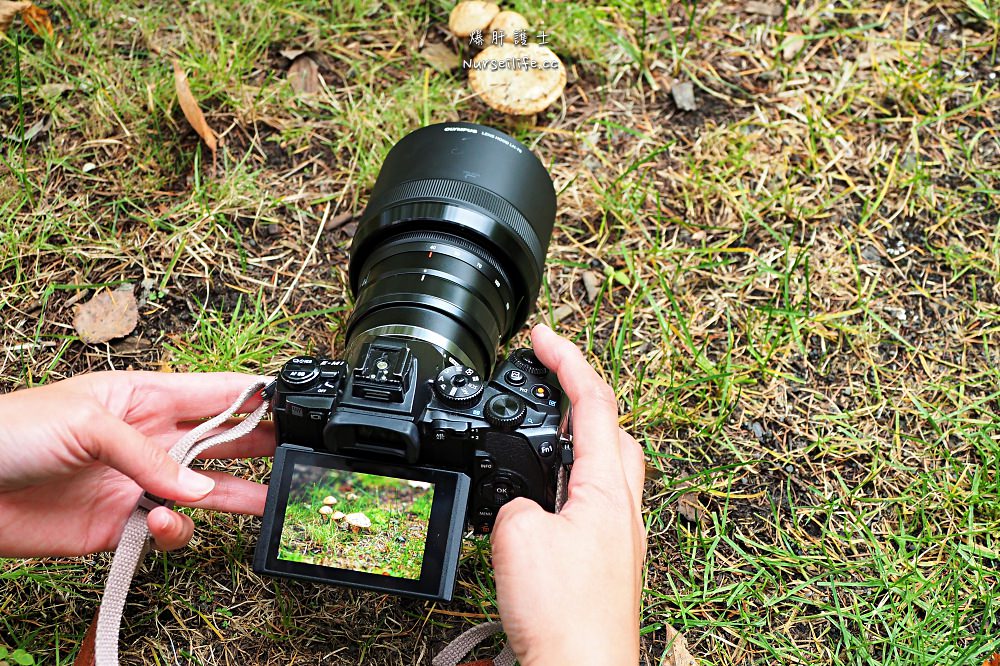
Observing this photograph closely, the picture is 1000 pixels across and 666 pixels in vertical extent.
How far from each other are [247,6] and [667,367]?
78.5 inches

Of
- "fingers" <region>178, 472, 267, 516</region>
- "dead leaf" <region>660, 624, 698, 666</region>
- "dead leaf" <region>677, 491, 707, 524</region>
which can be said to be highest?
"fingers" <region>178, 472, 267, 516</region>

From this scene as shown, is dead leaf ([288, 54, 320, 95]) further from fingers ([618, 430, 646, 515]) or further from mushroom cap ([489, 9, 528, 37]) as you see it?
fingers ([618, 430, 646, 515])

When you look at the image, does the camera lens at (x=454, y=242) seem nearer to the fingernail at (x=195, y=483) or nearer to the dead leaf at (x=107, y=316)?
the fingernail at (x=195, y=483)

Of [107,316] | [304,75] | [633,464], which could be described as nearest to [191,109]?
[304,75]

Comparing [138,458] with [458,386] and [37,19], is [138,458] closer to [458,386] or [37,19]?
[458,386]

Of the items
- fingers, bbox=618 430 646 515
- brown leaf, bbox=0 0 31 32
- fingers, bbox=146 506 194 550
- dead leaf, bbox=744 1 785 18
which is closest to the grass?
dead leaf, bbox=744 1 785 18

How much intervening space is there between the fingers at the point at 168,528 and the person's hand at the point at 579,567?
78 centimetres

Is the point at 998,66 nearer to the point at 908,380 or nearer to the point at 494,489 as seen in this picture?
the point at 908,380

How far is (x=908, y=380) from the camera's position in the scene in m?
2.86

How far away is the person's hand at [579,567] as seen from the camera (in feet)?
6.11

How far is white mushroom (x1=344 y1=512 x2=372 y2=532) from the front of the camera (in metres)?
2.05

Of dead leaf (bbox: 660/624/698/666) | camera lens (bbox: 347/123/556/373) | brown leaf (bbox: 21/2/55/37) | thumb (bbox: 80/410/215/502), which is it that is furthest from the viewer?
brown leaf (bbox: 21/2/55/37)

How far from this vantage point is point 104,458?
6.57 feet

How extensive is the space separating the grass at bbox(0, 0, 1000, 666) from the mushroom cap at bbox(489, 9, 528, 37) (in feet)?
0.53
